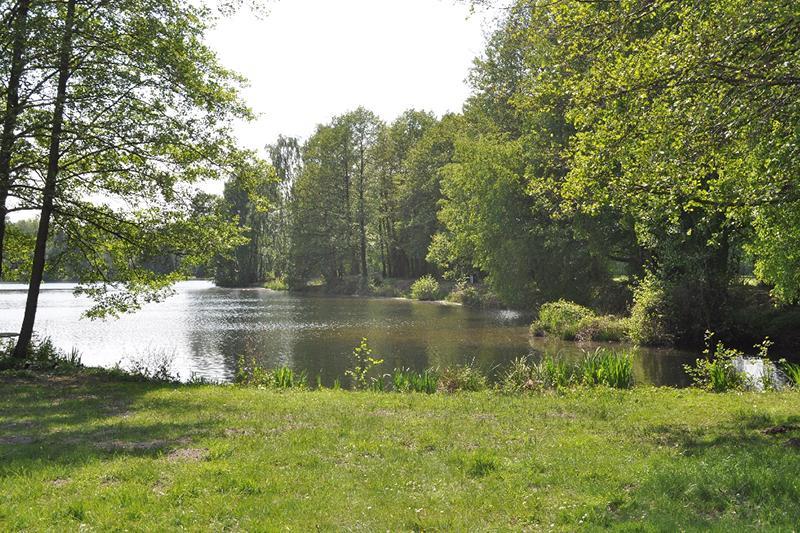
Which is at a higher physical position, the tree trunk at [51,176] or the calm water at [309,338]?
the tree trunk at [51,176]

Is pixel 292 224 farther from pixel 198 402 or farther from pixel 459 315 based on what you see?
pixel 198 402

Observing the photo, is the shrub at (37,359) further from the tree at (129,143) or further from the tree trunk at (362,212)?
the tree trunk at (362,212)

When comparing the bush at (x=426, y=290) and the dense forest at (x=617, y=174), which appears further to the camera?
the bush at (x=426, y=290)

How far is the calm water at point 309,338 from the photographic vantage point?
74.4 feet

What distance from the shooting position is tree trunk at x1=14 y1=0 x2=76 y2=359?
14.9m

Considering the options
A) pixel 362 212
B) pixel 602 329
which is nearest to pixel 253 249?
pixel 362 212

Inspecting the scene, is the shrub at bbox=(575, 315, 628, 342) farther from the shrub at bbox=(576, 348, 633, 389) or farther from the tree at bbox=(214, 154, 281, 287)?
the tree at bbox=(214, 154, 281, 287)

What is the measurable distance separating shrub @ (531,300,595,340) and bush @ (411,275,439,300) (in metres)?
27.5

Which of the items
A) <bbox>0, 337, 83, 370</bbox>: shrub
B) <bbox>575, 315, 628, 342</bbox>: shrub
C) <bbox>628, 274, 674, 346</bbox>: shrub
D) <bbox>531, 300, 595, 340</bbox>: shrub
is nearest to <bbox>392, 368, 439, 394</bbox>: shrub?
<bbox>0, 337, 83, 370</bbox>: shrub

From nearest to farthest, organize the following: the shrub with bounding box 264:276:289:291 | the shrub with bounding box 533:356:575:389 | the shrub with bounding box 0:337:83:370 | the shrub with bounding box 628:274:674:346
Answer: the shrub with bounding box 533:356:575:389 < the shrub with bounding box 0:337:83:370 < the shrub with bounding box 628:274:674:346 < the shrub with bounding box 264:276:289:291

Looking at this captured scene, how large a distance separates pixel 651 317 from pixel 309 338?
15.6 meters

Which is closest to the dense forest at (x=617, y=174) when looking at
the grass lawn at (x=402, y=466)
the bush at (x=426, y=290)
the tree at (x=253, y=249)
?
the bush at (x=426, y=290)

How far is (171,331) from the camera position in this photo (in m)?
33.6

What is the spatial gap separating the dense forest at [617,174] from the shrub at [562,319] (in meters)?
2.48
